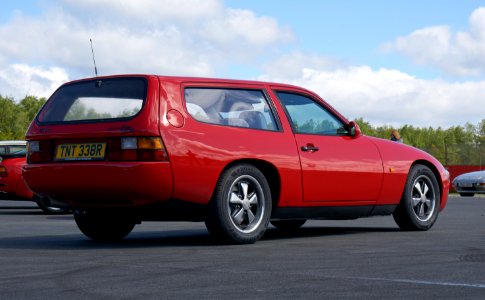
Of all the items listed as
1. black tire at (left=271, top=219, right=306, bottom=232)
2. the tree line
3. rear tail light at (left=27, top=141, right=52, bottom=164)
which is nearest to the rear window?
rear tail light at (left=27, top=141, right=52, bottom=164)

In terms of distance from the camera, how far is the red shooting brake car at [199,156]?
8.50m

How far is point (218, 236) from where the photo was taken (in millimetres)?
8828

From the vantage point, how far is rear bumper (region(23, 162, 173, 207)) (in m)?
8.38

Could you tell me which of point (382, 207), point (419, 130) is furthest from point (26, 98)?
point (382, 207)

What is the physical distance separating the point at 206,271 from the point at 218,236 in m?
2.09

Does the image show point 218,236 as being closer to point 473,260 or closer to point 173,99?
point 173,99

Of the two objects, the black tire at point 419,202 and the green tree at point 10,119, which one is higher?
the green tree at point 10,119

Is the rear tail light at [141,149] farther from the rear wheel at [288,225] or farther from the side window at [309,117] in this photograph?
the rear wheel at [288,225]

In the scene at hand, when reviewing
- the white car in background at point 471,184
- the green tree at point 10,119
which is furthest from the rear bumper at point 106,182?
the green tree at point 10,119

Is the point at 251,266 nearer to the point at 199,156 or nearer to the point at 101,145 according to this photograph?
the point at 199,156

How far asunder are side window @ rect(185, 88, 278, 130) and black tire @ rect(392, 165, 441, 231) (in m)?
2.10

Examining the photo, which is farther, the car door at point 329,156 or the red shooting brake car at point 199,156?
the car door at point 329,156

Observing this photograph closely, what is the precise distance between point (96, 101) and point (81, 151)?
0.60 meters

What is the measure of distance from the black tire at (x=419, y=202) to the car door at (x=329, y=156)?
597 millimetres
